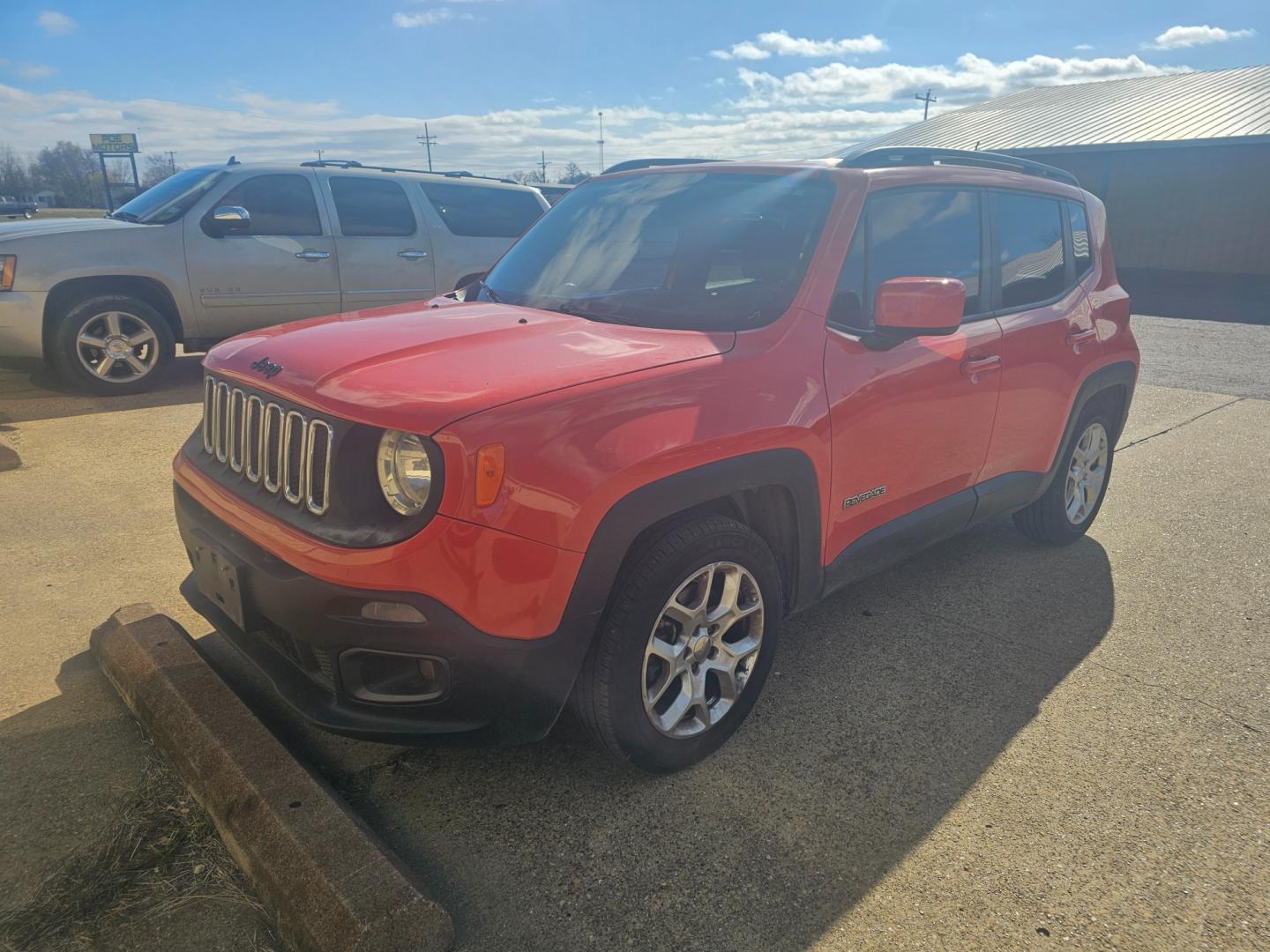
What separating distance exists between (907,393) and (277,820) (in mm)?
2358

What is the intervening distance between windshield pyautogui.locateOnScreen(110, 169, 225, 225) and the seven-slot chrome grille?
550 cm

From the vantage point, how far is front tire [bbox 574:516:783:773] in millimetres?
2381

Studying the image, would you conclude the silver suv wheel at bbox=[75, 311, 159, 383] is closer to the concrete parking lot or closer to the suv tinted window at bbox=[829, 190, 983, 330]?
the concrete parking lot

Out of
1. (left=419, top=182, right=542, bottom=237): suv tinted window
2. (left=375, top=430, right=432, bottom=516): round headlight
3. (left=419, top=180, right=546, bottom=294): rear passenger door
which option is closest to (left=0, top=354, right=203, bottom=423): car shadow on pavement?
(left=419, top=180, right=546, bottom=294): rear passenger door

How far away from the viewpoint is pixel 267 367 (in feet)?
8.52

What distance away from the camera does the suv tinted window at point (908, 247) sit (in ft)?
10.1

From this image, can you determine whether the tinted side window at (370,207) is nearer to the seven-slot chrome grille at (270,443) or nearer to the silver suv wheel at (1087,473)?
the seven-slot chrome grille at (270,443)

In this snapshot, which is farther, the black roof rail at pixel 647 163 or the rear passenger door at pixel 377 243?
the rear passenger door at pixel 377 243

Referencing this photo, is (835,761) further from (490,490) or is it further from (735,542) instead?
(490,490)

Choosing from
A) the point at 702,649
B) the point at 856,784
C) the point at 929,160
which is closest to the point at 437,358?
the point at 702,649

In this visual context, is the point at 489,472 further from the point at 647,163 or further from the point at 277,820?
the point at 647,163

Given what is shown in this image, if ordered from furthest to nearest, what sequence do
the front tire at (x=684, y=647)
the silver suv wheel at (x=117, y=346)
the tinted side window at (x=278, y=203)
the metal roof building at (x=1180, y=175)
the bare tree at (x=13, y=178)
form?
the bare tree at (x=13, y=178) → the metal roof building at (x=1180, y=175) → the tinted side window at (x=278, y=203) → the silver suv wheel at (x=117, y=346) → the front tire at (x=684, y=647)

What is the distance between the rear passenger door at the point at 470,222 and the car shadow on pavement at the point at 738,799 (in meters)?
6.04

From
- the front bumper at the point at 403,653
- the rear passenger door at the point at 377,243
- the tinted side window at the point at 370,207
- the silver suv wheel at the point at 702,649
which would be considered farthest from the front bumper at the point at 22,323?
the silver suv wheel at the point at 702,649
